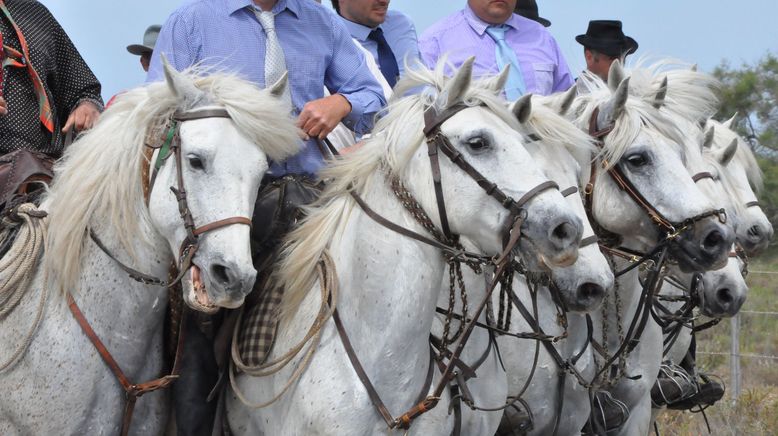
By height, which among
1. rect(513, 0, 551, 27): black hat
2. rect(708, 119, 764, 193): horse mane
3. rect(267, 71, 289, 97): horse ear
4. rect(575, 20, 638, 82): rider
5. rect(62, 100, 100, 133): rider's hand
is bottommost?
rect(708, 119, 764, 193): horse mane

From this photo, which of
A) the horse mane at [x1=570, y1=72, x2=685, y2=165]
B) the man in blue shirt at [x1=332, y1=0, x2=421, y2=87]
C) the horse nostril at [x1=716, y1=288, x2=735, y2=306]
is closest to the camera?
the horse mane at [x1=570, y1=72, x2=685, y2=165]

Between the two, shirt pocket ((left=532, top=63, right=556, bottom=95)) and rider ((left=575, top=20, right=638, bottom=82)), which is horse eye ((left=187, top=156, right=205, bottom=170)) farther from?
rider ((left=575, top=20, right=638, bottom=82))

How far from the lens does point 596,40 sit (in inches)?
363

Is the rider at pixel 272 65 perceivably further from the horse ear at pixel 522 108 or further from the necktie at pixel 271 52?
the horse ear at pixel 522 108

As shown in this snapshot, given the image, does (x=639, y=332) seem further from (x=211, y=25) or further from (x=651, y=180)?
(x=211, y=25)

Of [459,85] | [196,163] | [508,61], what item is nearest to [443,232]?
[459,85]

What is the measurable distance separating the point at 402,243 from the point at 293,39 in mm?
1480

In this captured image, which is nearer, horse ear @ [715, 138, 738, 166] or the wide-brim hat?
horse ear @ [715, 138, 738, 166]

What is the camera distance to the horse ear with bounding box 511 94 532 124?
4.84 meters

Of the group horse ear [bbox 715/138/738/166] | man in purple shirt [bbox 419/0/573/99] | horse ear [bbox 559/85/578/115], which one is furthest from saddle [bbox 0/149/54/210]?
horse ear [bbox 715/138/738/166]

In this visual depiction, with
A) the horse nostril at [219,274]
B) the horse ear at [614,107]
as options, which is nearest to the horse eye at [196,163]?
the horse nostril at [219,274]

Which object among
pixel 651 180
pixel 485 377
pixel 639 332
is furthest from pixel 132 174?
pixel 639 332

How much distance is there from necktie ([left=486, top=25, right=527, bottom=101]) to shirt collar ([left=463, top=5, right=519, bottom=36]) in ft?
0.15

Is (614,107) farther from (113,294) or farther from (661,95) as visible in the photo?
(113,294)
